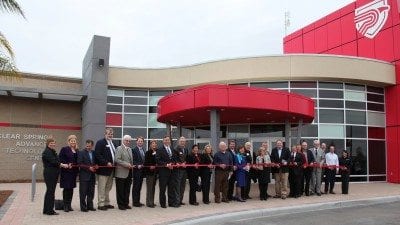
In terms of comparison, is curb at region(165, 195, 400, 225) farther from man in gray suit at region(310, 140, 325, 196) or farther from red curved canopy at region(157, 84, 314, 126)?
red curved canopy at region(157, 84, 314, 126)

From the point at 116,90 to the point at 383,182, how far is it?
14.4 m

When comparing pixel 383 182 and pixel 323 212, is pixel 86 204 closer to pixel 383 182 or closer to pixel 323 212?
pixel 323 212

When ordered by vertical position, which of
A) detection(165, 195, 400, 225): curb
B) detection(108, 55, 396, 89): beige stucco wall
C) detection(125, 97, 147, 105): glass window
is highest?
detection(108, 55, 396, 89): beige stucco wall

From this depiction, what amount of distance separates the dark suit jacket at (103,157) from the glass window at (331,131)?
520 inches

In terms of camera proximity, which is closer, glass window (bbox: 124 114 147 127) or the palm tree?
the palm tree

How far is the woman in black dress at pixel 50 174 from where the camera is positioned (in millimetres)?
10211

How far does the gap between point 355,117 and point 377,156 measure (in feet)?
7.80

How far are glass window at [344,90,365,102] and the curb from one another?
8335 mm

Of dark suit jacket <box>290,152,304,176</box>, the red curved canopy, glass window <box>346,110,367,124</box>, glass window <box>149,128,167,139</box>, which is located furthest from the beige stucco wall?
dark suit jacket <box>290,152,304,176</box>

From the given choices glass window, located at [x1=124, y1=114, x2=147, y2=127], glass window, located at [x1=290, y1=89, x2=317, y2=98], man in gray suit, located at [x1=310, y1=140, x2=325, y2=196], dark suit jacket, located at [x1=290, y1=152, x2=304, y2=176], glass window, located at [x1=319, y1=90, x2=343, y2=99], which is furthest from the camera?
glass window, located at [x1=124, y1=114, x2=147, y2=127]

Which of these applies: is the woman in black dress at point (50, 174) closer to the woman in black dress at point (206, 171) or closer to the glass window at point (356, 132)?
the woman in black dress at point (206, 171)

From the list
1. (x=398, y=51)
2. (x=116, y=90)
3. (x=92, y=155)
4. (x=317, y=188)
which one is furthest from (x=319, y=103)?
(x=92, y=155)

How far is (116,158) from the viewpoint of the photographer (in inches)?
450

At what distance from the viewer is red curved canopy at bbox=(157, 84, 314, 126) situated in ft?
47.9
